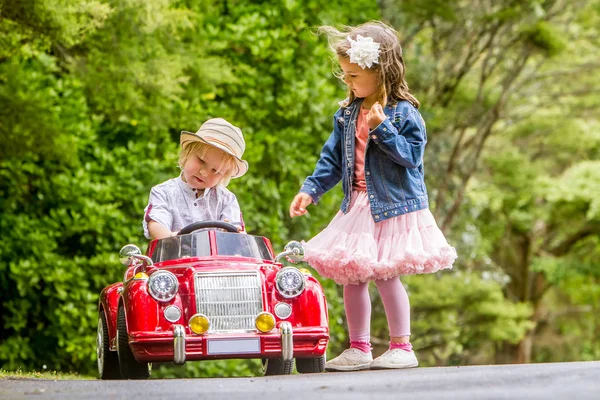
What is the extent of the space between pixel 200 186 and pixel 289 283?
43.8 inches

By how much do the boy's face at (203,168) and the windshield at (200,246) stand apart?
0.53 metres

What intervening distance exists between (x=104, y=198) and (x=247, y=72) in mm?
2124

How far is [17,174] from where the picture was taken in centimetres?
1084

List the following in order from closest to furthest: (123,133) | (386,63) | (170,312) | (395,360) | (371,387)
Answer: (371,387), (170,312), (395,360), (386,63), (123,133)

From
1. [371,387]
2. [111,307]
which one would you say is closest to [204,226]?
[111,307]

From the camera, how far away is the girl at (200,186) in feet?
20.4

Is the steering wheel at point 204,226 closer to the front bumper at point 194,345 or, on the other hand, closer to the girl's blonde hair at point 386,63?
the front bumper at point 194,345

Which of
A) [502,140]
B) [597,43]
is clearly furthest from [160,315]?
[502,140]

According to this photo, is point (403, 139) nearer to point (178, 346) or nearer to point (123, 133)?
point (178, 346)

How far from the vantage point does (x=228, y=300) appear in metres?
5.38

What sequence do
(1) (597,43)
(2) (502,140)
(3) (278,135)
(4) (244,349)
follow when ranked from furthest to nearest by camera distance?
(2) (502,140), (1) (597,43), (3) (278,135), (4) (244,349)

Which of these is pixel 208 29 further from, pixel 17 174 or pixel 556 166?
pixel 556 166

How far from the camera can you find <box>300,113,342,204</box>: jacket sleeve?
6262 millimetres

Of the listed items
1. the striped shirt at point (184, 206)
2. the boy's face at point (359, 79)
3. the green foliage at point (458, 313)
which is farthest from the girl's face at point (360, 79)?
the green foliage at point (458, 313)
